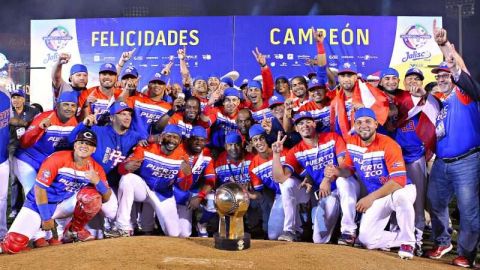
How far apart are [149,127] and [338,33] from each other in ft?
24.0

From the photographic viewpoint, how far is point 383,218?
5.55 metres

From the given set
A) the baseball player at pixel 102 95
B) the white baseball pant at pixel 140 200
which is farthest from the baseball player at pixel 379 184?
the baseball player at pixel 102 95

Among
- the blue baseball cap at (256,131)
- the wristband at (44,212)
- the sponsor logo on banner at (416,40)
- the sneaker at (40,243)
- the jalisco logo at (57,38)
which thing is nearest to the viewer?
the wristband at (44,212)

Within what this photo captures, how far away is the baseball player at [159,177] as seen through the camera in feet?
19.4

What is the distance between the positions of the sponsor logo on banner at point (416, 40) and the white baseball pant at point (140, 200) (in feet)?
28.7

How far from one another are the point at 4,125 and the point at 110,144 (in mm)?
1262

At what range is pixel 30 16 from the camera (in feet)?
60.6

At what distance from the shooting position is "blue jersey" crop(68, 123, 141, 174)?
5.91 meters

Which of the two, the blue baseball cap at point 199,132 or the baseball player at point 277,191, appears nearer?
the baseball player at point 277,191

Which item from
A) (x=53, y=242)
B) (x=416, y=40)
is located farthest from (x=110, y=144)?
(x=416, y=40)

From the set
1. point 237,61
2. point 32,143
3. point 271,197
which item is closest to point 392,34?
point 237,61

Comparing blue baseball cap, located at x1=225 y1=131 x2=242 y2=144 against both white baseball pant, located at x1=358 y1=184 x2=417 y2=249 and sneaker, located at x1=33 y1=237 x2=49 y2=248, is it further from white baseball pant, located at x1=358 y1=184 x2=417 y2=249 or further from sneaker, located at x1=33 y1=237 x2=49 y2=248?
sneaker, located at x1=33 y1=237 x2=49 y2=248

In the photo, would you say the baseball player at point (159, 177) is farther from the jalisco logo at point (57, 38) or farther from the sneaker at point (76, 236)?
the jalisco logo at point (57, 38)

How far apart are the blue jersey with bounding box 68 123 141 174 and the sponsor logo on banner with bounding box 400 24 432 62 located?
8970mm
